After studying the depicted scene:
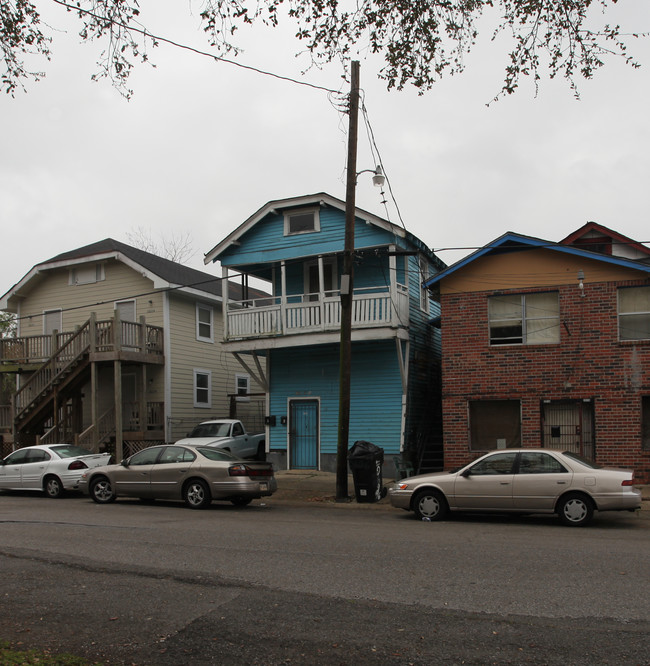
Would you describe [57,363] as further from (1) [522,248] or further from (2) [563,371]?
Answer: (2) [563,371]

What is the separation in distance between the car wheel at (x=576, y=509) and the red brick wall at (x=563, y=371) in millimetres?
5593

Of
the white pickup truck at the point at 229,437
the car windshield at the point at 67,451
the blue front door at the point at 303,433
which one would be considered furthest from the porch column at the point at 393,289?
the car windshield at the point at 67,451

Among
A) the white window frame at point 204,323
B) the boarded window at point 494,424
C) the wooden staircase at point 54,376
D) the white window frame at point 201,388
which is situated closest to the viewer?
the boarded window at point 494,424

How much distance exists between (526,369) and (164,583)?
1261 centimetres

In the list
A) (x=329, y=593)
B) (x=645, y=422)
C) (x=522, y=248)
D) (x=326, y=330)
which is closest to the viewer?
(x=329, y=593)

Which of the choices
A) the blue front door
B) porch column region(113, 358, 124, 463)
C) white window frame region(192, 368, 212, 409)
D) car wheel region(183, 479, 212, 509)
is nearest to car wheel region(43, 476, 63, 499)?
car wheel region(183, 479, 212, 509)

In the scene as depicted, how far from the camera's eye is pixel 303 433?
2142 centimetres

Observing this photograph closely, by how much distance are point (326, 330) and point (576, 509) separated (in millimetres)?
9294

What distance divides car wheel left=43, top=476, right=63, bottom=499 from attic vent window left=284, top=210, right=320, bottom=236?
925 centimetres

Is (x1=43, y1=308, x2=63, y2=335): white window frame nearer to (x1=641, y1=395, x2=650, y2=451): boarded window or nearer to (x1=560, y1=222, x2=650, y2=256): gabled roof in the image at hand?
(x1=560, y1=222, x2=650, y2=256): gabled roof

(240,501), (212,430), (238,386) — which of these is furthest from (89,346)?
(240,501)

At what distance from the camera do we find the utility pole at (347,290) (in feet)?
51.3

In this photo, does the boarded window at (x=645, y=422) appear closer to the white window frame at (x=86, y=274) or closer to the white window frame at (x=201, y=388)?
the white window frame at (x=201, y=388)

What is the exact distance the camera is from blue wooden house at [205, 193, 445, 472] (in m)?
20.0
